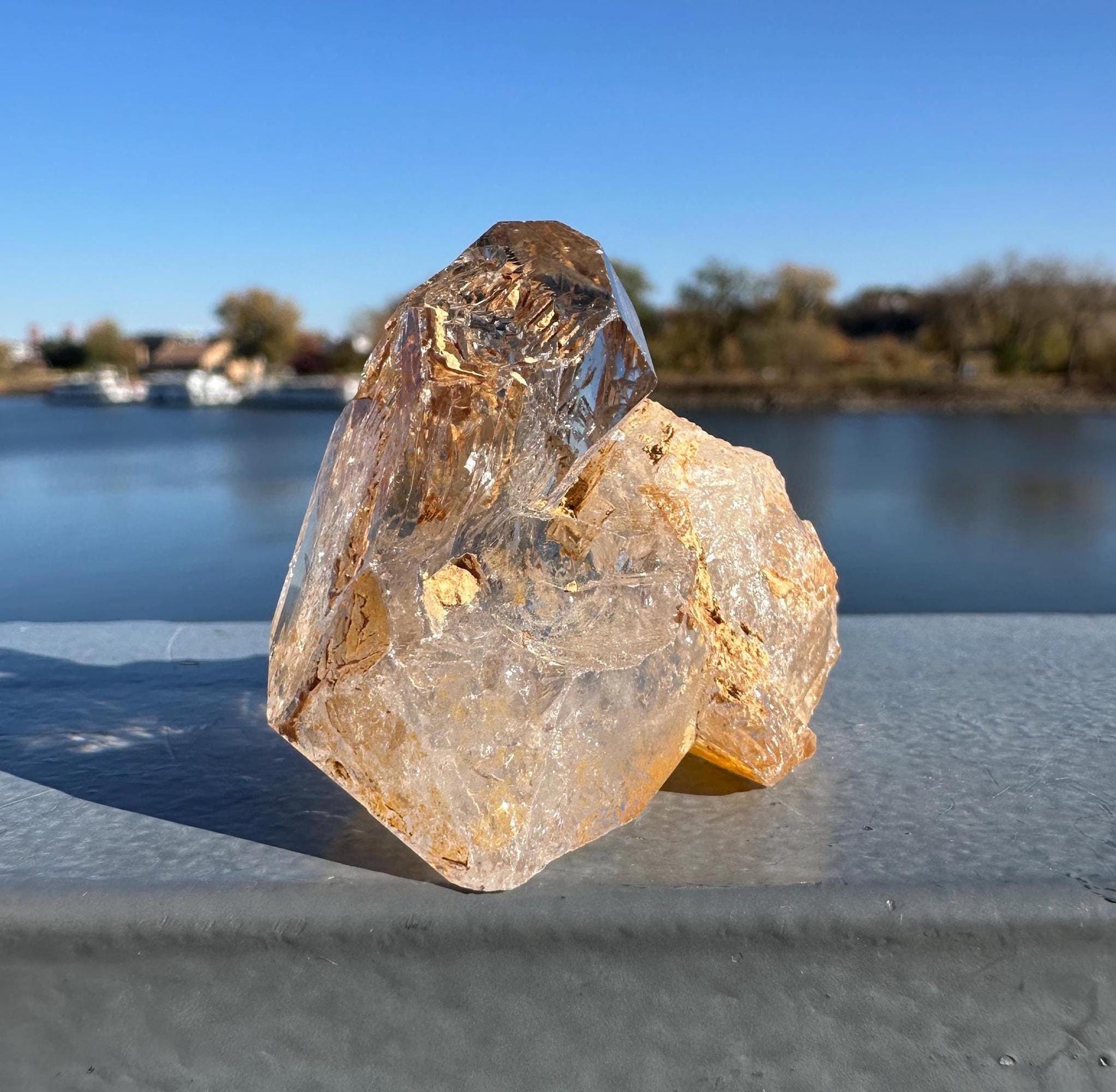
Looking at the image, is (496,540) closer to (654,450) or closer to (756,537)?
Answer: (654,450)

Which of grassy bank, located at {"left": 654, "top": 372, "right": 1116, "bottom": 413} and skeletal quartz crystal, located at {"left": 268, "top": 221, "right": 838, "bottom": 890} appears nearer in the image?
skeletal quartz crystal, located at {"left": 268, "top": 221, "right": 838, "bottom": 890}

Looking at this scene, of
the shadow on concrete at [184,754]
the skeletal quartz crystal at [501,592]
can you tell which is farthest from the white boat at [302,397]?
the skeletal quartz crystal at [501,592]

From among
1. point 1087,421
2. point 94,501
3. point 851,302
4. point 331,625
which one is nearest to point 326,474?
point 331,625

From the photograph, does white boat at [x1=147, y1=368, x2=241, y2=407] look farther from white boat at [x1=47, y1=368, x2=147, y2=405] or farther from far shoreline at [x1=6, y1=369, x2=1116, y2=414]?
far shoreline at [x1=6, y1=369, x2=1116, y2=414]

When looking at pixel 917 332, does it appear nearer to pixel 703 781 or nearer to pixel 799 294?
pixel 799 294

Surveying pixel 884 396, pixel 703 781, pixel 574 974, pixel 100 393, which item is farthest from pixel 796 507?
pixel 100 393

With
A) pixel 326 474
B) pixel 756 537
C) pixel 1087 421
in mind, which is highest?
pixel 326 474

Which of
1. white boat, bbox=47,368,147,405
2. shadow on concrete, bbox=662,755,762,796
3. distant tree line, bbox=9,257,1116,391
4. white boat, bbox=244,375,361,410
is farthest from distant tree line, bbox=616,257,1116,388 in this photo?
shadow on concrete, bbox=662,755,762,796
